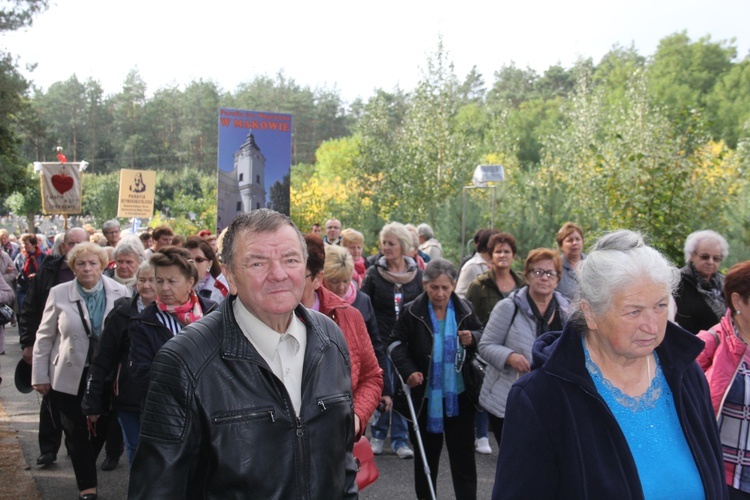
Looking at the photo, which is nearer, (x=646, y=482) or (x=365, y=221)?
(x=646, y=482)

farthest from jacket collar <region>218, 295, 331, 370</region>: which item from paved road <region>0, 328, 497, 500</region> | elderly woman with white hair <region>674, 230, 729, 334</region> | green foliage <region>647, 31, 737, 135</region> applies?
green foliage <region>647, 31, 737, 135</region>

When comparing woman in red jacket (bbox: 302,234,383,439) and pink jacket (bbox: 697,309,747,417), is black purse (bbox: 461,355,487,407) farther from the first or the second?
pink jacket (bbox: 697,309,747,417)

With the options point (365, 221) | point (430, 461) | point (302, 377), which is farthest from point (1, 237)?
point (302, 377)

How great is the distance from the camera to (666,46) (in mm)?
72875

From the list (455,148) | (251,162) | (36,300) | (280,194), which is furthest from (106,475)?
(455,148)

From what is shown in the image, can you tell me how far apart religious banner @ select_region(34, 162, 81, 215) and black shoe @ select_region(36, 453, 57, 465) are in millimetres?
7140

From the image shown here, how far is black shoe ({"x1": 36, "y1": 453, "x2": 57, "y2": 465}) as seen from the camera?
660cm

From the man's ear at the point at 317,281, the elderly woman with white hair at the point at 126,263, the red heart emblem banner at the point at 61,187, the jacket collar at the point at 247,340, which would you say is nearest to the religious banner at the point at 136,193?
the red heart emblem banner at the point at 61,187

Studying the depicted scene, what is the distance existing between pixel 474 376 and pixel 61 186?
1015 cm

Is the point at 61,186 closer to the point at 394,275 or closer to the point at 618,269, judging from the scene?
the point at 394,275

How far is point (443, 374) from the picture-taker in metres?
5.29

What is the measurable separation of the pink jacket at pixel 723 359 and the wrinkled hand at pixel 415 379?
1.99 metres

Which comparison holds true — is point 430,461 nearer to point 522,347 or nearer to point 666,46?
point 522,347

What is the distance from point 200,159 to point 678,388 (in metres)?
74.4
